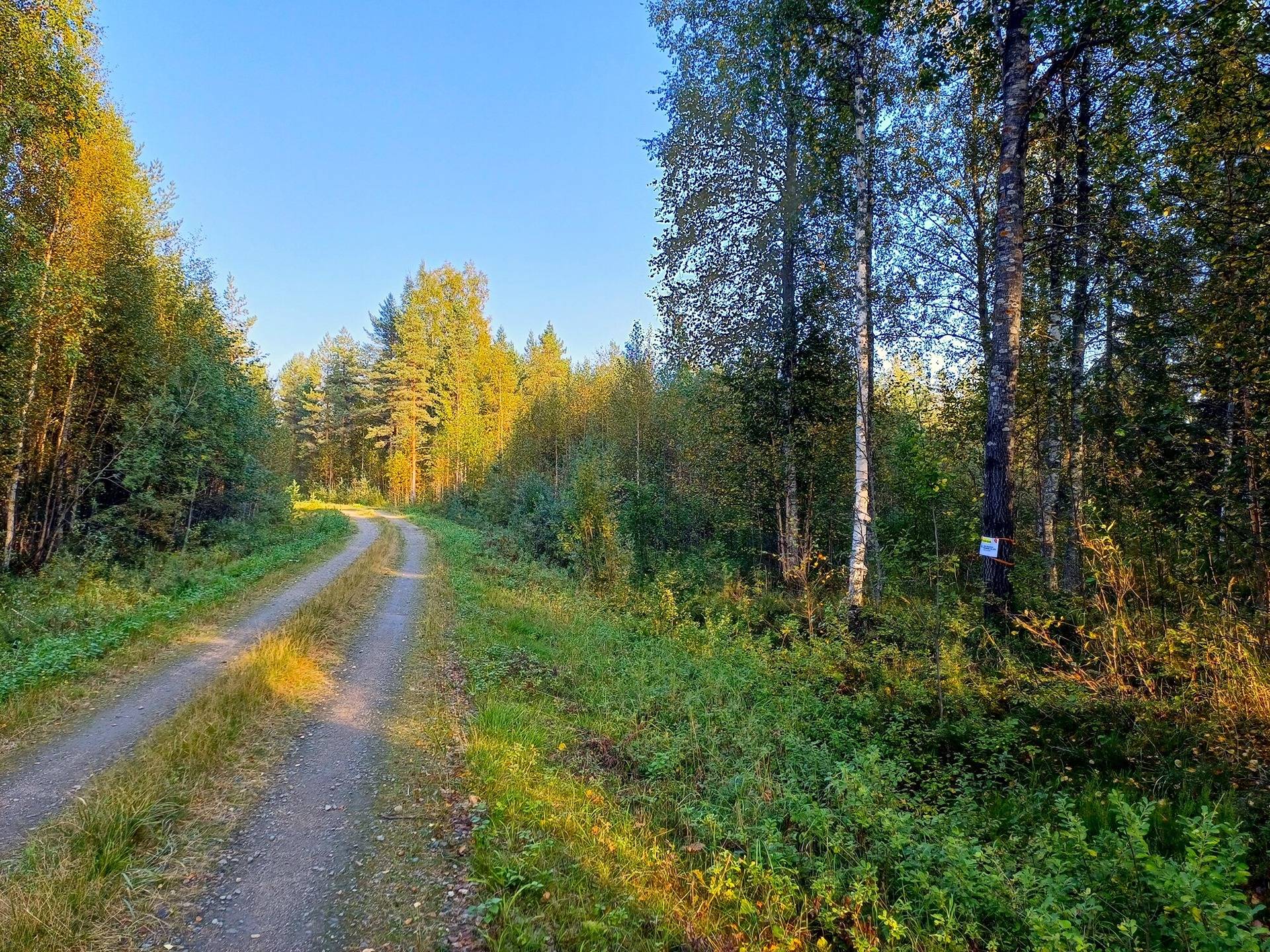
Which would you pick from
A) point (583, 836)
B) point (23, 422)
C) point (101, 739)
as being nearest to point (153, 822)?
point (101, 739)

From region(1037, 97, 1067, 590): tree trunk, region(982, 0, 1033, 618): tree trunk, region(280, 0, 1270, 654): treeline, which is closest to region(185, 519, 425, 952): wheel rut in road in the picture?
region(280, 0, 1270, 654): treeline

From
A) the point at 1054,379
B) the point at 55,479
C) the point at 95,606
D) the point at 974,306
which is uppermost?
the point at 974,306

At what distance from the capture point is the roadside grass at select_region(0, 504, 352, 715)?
627 cm

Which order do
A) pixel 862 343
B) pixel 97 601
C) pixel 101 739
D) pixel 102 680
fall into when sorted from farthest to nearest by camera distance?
1. pixel 97 601
2. pixel 862 343
3. pixel 102 680
4. pixel 101 739

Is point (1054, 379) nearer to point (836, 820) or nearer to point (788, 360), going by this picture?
point (788, 360)

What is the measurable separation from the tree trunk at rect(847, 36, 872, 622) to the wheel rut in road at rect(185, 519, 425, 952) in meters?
7.23

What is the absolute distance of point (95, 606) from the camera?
29.5 feet

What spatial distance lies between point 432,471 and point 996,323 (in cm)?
3963

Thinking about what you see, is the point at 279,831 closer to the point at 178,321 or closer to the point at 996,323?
the point at 996,323

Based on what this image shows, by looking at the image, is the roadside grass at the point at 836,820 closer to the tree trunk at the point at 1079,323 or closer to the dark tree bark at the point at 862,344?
the dark tree bark at the point at 862,344

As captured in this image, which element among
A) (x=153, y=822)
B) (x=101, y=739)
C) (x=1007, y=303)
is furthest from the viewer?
(x=1007, y=303)

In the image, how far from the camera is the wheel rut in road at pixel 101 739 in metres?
4.00

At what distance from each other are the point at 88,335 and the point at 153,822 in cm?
1403

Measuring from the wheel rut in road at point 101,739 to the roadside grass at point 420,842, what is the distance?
2323mm
